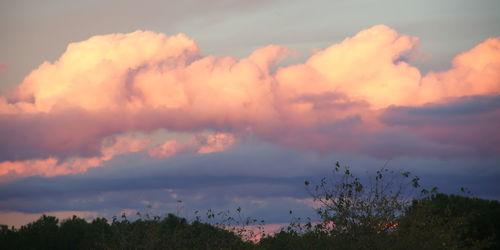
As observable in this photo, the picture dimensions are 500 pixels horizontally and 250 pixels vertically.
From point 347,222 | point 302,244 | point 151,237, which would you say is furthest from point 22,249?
point 347,222

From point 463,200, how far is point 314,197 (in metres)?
16.8

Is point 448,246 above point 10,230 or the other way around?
the other way around

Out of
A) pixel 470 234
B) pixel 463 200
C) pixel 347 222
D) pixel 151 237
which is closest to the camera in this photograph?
pixel 347 222

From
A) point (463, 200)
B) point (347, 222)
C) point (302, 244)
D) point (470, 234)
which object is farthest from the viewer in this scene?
point (463, 200)

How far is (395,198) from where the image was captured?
2547 centimetres

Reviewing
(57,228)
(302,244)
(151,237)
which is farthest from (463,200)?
(57,228)

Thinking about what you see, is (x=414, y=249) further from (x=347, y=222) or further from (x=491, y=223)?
(x=491, y=223)

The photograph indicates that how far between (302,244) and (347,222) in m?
3.53

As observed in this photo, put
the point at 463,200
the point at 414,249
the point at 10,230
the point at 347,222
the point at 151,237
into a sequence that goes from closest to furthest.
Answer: the point at 414,249, the point at 347,222, the point at 151,237, the point at 463,200, the point at 10,230

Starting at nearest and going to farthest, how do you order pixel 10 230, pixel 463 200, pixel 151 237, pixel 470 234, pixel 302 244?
pixel 302 244, pixel 151 237, pixel 470 234, pixel 463 200, pixel 10 230

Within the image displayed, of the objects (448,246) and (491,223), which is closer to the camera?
(448,246)

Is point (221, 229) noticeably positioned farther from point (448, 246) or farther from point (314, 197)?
point (448, 246)

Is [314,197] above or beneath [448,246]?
above

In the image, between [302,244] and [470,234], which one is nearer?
[302,244]
